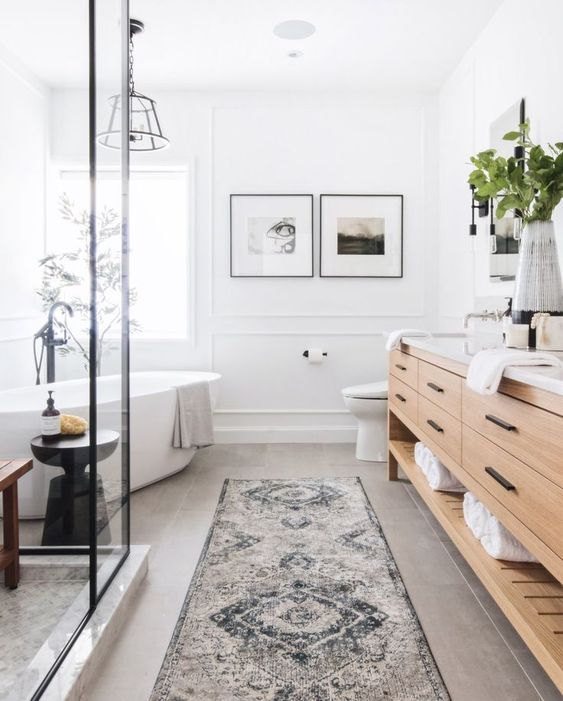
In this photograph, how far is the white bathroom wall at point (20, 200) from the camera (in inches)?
60.4

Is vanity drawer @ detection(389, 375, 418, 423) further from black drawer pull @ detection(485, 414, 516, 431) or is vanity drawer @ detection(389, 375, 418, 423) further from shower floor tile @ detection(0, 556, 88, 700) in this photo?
shower floor tile @ detection(0, 556, 88, 700)

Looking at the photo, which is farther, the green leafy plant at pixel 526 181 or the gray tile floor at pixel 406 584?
the green leafy plant at pixel 526 181

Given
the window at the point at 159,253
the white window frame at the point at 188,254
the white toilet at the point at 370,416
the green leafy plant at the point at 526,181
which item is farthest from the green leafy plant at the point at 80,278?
the window at the point at 159,253

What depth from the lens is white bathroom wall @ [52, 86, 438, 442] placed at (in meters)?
4.15

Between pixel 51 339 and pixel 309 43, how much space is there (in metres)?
2.56

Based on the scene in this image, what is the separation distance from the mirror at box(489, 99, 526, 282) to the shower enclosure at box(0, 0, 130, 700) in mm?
1821

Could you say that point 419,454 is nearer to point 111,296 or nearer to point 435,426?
point 435,426

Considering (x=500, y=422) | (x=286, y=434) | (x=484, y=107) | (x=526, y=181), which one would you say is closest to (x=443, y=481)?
(x=500, y=422)

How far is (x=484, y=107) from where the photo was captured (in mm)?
3260

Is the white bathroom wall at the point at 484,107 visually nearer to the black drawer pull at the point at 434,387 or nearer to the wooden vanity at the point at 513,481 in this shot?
the black drawer pull at the point at 434,387

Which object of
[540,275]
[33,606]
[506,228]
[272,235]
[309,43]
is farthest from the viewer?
[272,235]

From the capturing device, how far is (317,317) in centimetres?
423

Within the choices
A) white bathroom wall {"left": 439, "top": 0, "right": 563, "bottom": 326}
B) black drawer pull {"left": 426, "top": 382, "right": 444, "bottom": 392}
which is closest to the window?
white bathroom wall {"left": 439, "top": 0, "right": 563, "bottom": 326}

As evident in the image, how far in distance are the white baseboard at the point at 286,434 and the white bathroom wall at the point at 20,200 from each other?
104 inches
